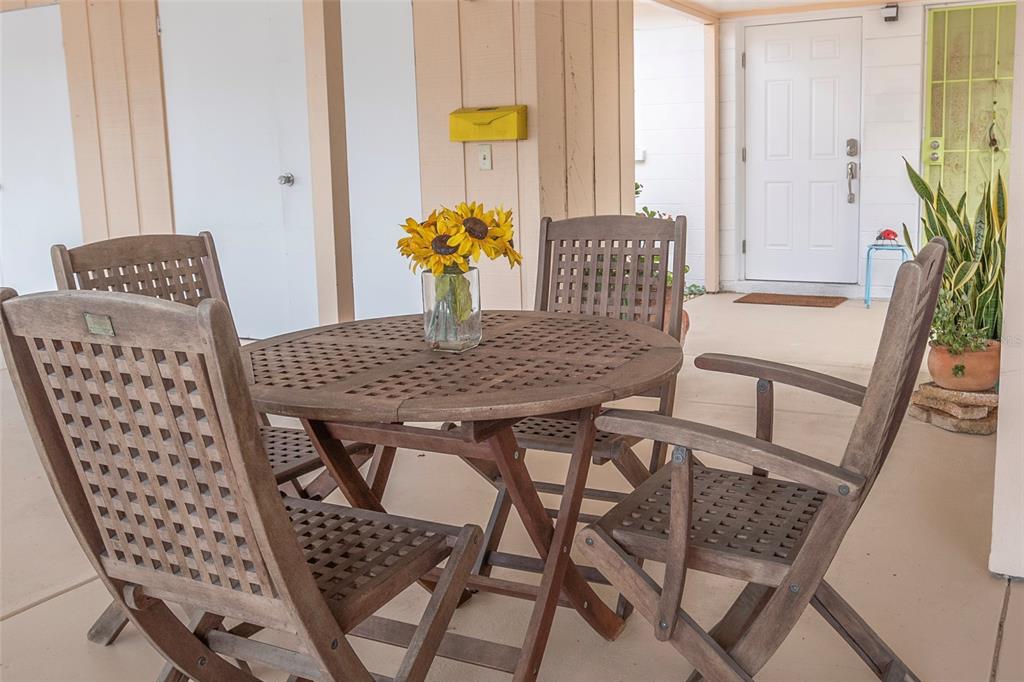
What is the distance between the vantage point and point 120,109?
5559 millimetres

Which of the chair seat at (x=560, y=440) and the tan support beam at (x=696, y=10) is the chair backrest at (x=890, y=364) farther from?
the tan support beam at (x=696, y=10)

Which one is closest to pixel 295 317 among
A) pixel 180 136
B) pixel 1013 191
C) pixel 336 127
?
pixel 180 136

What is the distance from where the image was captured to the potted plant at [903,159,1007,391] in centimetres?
396

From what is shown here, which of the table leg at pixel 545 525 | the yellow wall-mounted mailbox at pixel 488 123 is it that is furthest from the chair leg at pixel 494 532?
the yellow wall-mounted mailbox at pixel 488 123

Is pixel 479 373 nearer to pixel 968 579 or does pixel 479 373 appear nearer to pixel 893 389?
pixel 893 389

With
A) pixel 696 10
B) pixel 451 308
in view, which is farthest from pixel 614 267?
pixel 696 10

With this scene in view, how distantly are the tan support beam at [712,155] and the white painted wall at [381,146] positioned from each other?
3342 mm

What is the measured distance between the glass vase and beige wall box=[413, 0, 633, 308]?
2328mm

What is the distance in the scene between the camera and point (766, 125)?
769 cm

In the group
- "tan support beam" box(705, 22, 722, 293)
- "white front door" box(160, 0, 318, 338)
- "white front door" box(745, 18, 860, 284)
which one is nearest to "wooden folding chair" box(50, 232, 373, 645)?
"white front door" box(160, 0, 318, 338)

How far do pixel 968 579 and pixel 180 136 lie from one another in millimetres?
5141

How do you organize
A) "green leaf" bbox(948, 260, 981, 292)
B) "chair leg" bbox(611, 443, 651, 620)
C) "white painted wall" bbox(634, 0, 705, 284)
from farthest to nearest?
"white painted wall" bbox(634, 0, 705, 284) → "green leaf" bbox(948, 260, 981, 292) → "chair leg" bbox(611, 443, 651, 620)

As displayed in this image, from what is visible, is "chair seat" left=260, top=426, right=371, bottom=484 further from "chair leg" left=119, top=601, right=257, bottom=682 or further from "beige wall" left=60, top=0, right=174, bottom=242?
"beige wall" left=60, top=0, right=174, bottom=242

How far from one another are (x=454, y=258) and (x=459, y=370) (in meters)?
0.26
